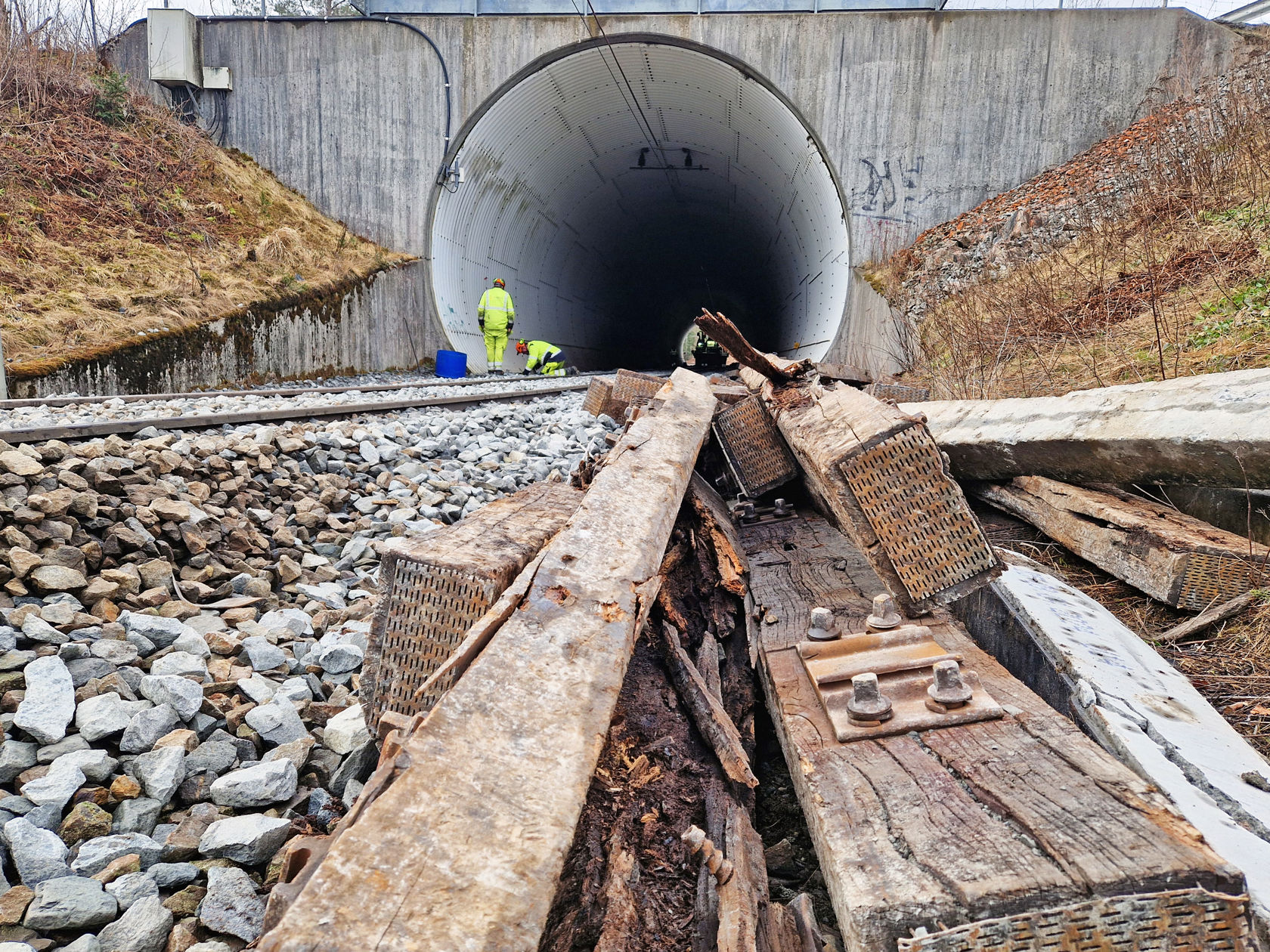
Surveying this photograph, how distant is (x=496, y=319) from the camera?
583 inches

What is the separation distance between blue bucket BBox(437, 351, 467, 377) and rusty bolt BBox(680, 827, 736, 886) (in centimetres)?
1385

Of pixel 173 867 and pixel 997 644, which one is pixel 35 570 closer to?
pixel 173 867

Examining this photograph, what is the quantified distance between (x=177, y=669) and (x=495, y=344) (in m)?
13.1

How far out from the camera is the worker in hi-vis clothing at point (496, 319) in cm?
1477

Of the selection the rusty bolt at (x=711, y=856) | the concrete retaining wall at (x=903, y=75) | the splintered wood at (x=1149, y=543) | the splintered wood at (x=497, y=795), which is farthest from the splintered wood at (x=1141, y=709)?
the concrete retaining wall at (x=903, y=75)

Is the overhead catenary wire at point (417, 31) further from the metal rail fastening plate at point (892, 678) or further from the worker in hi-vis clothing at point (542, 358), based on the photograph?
the metal rail fastening plate at point (892, 678)

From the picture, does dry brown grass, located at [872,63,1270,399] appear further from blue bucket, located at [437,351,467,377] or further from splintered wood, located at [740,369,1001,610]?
blue bucket, located at [437,351,467,377]

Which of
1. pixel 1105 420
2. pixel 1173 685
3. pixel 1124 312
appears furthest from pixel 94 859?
pixel 1124 312

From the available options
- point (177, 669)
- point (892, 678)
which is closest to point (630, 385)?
point (177, 669)

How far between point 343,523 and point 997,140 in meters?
14.1

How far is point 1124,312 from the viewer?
6.57 meters

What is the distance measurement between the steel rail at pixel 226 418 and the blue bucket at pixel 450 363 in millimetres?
5734

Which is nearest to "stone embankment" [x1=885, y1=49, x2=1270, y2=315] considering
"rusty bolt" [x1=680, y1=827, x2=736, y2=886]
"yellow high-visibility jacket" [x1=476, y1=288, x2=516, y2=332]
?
"yellow high-visibility jacket" [x1=476, y1=288, x2=516, y2=332]

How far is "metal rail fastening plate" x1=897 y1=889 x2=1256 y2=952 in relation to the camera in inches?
39.5
